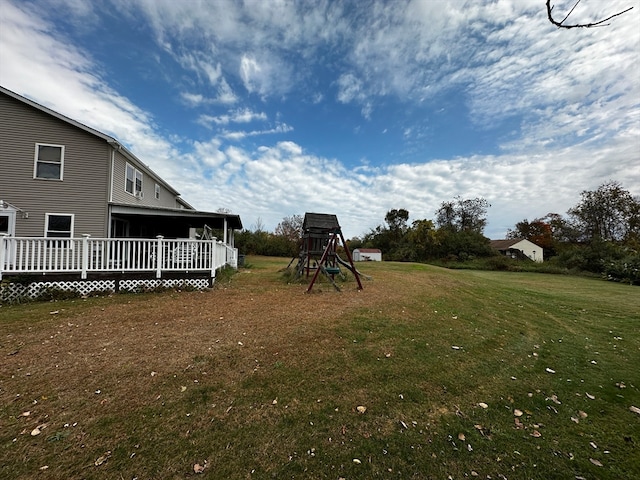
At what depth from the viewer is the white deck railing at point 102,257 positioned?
7.66m

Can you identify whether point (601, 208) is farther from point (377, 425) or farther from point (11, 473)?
point (11, 473)

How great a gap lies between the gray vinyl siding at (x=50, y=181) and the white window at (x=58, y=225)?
141 millimetres

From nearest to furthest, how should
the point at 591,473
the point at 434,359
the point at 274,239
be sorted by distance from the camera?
the point at 591,473, the point at 434,359, the point at 274,239

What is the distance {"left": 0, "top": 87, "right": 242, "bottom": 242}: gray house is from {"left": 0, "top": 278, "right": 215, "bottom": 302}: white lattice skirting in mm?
3624

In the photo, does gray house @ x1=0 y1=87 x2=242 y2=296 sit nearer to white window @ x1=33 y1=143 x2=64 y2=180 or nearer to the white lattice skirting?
white window @ x1=33 y1=143 x2=64 y2=180

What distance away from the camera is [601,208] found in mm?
32219

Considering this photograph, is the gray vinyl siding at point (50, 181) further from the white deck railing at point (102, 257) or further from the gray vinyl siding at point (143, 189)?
the white deck railing at point (102, 257)

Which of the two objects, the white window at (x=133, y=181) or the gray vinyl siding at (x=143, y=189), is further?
the white window at (x=133, y=181)

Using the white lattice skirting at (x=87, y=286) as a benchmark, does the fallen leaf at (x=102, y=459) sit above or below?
below

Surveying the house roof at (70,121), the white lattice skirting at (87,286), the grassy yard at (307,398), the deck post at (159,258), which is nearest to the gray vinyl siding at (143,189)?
the house roof at (70,121)

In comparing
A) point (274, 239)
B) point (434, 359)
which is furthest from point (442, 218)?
point (434, 359)

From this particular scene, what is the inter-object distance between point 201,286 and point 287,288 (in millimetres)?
2935

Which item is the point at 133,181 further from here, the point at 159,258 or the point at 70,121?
the point at 159,258

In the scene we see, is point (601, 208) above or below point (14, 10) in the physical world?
below
